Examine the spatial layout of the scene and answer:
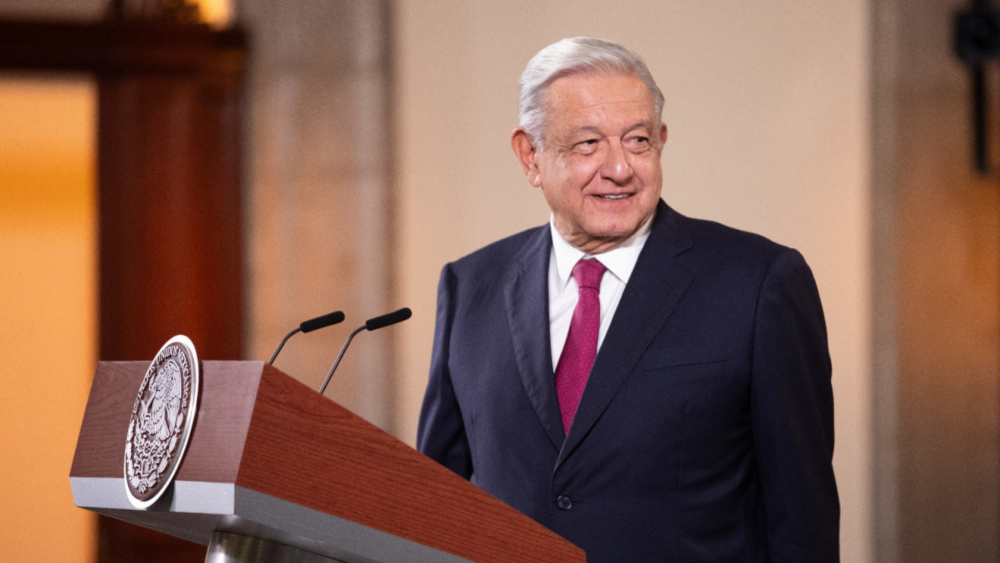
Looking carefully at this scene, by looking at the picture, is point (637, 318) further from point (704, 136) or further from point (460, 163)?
point (460, 163)

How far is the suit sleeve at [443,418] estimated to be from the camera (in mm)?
2117

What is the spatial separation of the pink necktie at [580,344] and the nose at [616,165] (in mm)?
171

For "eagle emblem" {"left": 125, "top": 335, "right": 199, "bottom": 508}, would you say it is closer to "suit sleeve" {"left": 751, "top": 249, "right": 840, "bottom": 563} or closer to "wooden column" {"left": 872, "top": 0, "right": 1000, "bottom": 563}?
"suit sleeve" {"left": 751, "top": 249, "right": 840, "bottom": 563}

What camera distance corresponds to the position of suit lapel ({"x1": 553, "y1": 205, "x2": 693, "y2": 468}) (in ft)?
5.92

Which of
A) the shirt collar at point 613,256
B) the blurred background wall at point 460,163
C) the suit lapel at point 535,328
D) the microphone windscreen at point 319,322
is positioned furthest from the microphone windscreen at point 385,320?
the blurred background wall at point 460,163

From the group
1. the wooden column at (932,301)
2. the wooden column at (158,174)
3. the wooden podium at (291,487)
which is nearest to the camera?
the wooden podium at (291,487)

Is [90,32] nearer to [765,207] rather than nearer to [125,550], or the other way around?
[125,550]

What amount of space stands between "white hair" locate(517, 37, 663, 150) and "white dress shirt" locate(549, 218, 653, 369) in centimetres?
20

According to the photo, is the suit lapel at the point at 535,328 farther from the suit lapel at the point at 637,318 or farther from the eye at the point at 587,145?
the eye at the point at 587,145

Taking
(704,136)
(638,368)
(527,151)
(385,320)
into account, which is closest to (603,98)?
(527,151)

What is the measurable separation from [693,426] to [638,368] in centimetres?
13

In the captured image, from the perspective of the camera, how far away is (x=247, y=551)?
4.24 ft

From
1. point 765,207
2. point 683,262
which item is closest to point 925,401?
point 765,207

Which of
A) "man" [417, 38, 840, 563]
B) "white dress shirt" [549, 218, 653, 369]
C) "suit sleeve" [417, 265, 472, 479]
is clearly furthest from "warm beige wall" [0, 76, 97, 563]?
"white dress shirt" [549, 218, 653, 369]
